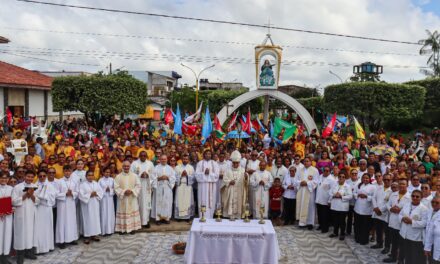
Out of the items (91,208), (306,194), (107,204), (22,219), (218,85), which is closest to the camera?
(22,219)

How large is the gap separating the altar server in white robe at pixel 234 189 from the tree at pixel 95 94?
1427 centimetres

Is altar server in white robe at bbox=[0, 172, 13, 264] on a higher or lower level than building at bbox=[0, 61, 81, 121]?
lower

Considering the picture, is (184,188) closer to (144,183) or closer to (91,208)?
(144,183)

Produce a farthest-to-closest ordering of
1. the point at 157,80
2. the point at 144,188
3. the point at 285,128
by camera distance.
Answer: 1. the point at 157,80
2. the point at 285,128
3. the point at 144,188

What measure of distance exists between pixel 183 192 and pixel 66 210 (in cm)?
281

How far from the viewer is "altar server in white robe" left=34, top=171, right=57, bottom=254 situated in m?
7.53

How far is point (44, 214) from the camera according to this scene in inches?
301

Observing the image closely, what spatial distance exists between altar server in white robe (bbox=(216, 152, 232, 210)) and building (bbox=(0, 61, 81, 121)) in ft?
62.1

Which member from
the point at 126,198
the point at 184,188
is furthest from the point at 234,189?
the point at 126,198

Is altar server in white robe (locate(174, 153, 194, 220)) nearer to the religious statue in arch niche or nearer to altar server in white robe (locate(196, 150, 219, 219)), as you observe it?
altar server in white robe (locate(196, 150, 219, 219))

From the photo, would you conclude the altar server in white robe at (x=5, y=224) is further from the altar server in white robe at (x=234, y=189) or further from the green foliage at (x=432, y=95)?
the green foliage at (x=432, y=95)

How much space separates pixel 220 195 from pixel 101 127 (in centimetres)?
1687

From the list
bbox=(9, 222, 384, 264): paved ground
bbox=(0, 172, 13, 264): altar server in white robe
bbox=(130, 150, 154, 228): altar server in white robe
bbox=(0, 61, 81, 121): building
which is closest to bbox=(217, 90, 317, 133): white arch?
bbox=(130, 150, 154, 228): altar server in white robe

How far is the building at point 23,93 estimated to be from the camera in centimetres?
2536
